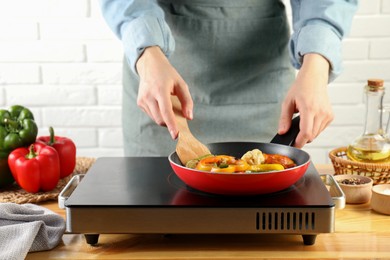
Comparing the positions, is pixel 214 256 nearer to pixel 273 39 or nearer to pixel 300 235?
pixel 300 235

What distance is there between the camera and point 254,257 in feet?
3.59

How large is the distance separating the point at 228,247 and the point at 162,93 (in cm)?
33

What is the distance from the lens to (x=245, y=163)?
44.9 inches

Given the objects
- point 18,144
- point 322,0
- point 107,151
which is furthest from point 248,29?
point 107,151

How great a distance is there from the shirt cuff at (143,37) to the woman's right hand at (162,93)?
0.08 meters

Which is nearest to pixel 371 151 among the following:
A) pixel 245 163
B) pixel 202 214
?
pixel 245 163

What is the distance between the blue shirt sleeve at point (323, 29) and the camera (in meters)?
1.48

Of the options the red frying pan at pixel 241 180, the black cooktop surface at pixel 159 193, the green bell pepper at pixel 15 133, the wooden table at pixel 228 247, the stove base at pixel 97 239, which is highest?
the red frying pan at pixel 241 180

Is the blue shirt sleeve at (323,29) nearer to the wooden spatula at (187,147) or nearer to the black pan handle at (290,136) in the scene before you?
the black pan handle at (290,136)

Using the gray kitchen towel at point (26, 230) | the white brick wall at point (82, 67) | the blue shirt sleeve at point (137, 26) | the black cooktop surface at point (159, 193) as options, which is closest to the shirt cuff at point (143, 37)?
the blue shirt sleeve at point (137, 26)

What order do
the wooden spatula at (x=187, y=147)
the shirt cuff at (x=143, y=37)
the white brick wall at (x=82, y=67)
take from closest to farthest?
the wooden spatula at (x=187, y=147) → the shirt cuff at (x=143, y=37) → the white brick wall at (x=82, y=67)

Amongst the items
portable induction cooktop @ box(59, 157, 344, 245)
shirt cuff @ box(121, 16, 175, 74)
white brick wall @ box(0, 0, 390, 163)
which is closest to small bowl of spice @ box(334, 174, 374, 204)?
portable induction cooktop @ box(59, 157, 344, 245)

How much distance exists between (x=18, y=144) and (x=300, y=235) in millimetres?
847

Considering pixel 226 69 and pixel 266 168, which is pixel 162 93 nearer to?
pixel 266 168
